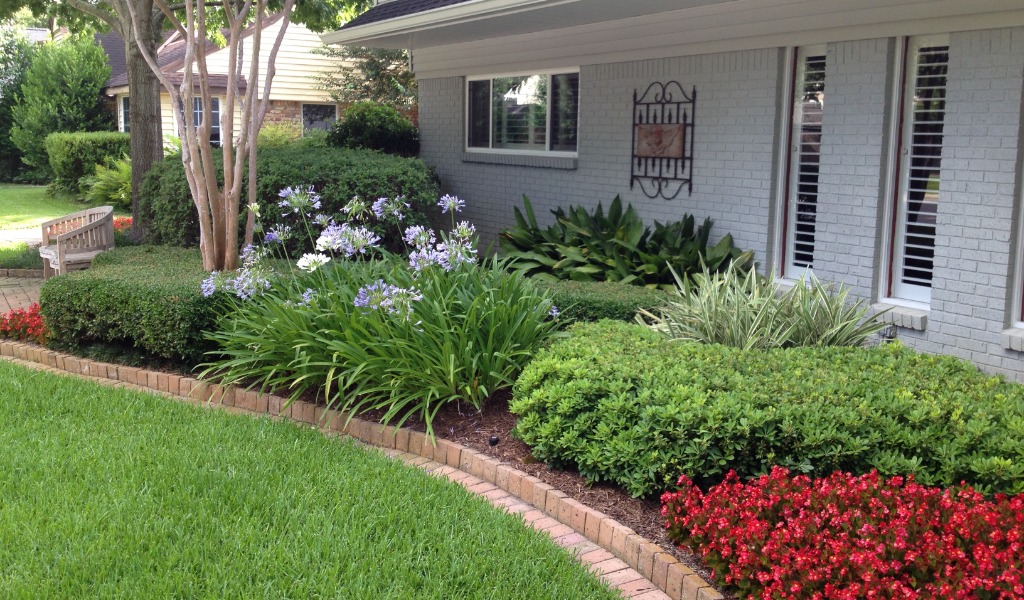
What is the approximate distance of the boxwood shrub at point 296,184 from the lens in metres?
10.1

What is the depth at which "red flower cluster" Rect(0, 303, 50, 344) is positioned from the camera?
780 centimetres

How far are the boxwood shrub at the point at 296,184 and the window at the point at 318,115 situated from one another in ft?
47.3

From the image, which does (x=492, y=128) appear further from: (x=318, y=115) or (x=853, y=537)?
(x=318, y=115)

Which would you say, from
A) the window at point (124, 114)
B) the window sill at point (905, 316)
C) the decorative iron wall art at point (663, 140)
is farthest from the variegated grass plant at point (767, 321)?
the window at point (124, 114)

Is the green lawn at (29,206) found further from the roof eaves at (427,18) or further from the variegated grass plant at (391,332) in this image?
the variegated grass plant at (391,332)

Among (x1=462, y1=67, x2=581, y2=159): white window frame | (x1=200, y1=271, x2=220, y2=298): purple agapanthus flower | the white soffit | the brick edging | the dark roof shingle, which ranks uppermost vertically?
the dark roof shingle

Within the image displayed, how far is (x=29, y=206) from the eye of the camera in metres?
21.2

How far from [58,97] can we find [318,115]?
6.94 meters

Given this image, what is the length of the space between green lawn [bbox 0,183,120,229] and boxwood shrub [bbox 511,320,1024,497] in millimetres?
15402

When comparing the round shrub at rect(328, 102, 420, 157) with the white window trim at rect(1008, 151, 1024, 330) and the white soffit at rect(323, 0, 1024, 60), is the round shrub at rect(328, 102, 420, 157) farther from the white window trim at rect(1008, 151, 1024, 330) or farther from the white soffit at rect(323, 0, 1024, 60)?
the white window trim at rect(1008, 151, 1024, 330)

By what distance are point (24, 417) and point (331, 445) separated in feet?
6.39

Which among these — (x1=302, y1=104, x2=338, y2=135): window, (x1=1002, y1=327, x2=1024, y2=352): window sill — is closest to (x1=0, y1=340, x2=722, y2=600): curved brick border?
(x1=1002, y1=327, x2=1024, y2=352): window sill

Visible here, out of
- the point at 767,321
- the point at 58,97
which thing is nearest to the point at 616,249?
the point at 767,321

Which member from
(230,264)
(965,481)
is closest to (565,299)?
(230,264)
